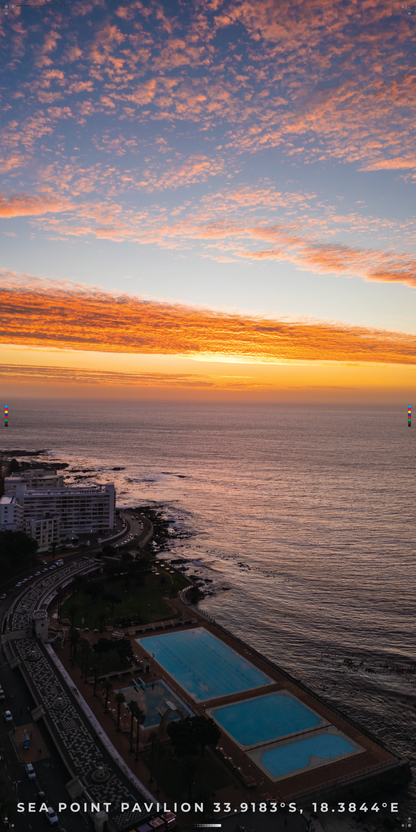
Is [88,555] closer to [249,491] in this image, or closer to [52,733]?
[52,733]

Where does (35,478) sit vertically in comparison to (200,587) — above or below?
above

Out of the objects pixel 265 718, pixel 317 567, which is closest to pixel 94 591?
pixel 265 718

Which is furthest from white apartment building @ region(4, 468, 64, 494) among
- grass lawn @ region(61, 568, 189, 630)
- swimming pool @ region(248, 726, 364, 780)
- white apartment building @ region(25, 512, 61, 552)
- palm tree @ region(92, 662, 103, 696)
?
swimming pool @ region(248, 726, 364, 780)

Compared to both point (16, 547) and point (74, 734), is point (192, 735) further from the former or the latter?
point (16, 547)

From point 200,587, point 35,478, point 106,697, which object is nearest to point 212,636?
point 200,587

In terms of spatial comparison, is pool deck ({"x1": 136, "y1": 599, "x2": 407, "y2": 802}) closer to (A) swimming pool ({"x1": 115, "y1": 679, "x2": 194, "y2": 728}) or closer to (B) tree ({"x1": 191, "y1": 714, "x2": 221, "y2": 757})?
(A) swimming pool ({"x1": 115, "y1": 679, "x2": 194, "y2": 728})
